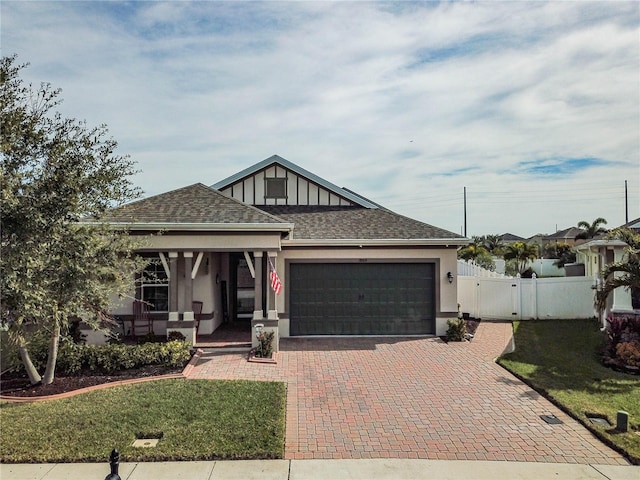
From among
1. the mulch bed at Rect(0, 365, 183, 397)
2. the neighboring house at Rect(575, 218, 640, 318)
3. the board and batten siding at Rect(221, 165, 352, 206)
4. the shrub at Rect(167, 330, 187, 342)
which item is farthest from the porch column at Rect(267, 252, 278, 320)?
the neighboring house at Rect(575, 218, 640, 318)

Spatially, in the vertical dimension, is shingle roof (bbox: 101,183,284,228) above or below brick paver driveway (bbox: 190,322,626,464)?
above

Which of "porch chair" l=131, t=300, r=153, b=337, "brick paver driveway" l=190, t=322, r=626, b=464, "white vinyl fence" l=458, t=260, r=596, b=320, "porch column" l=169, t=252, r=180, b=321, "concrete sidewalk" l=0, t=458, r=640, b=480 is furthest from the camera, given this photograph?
"white vinyl fence" l=458, t=260, r=596, b=320

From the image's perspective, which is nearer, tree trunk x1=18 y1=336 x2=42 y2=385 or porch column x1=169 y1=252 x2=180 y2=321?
tree trunk x1=18 y1=336 x2=42 y2=385

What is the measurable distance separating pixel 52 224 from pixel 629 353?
1291cm

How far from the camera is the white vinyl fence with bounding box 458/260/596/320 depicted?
16719 millimetres

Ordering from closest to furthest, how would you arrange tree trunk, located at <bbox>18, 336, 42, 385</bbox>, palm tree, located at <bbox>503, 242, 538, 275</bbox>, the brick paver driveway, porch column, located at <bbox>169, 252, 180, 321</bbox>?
the brick paver driveway
tree trunk, located at <bbox>18, 336, 42, 385</bbox>
porch column, located at <bbox>169, 252, 180, 321</bbox>
palm tree, located at <bbox>503, 242, 538, 275</bbox>

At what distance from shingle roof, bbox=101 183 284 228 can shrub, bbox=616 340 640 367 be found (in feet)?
30.4

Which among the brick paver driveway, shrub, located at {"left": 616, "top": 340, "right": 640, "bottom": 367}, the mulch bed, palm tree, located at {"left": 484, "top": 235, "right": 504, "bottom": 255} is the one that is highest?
palm tree, located at {"left": 484, "top": 235, "right": 504, "bottom": 255}

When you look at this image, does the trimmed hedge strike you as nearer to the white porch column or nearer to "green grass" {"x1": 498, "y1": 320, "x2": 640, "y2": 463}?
"green grass" {"x1": 498, "y1": 320, "x2": 640, "y2": 463}

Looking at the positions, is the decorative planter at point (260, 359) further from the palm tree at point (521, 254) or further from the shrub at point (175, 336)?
the palm tree at point (521, 254)

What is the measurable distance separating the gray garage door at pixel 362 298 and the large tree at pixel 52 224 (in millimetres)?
6285

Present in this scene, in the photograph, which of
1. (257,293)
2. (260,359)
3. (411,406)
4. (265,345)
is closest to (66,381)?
(260,359)

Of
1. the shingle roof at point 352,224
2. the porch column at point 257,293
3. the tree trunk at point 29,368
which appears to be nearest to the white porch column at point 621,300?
the shingle roof at point 352,224

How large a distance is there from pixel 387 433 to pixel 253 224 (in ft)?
22.4
